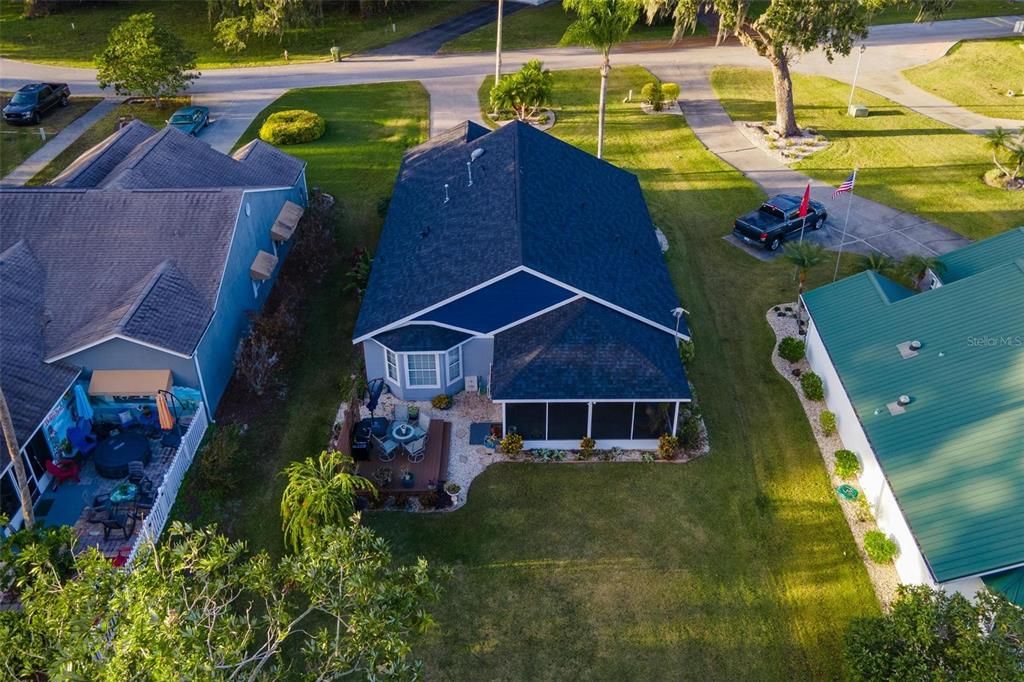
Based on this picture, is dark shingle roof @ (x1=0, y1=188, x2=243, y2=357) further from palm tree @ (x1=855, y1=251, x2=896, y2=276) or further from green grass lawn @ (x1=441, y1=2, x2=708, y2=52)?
green grass lawn @ (x1=441, y1=2, x2=708, y2=52)

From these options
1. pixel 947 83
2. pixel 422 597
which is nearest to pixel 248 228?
pixel 422 597

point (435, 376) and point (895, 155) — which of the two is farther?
point (895, 155)

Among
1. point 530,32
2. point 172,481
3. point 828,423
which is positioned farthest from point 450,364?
point 530,32

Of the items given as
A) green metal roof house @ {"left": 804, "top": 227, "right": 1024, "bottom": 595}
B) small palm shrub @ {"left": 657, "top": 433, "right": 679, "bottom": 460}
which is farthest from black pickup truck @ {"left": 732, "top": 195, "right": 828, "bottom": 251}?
small palm shrub @ {"left": 657, "top": 433, "right": 679, "bottom": 460}

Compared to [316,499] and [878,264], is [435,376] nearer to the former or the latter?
[316,499]

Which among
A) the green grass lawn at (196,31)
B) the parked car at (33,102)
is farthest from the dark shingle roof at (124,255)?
the green grass lawn at (196,31)
